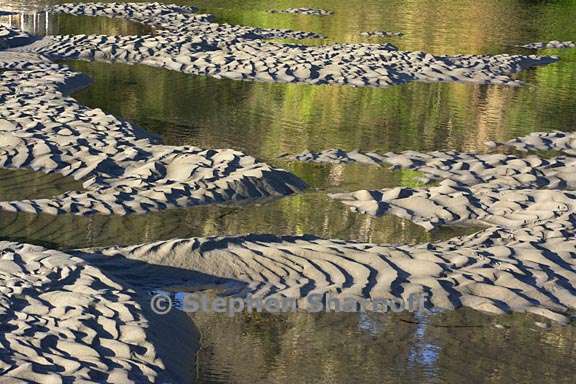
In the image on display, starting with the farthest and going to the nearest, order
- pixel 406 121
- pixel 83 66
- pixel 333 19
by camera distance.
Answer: pixel 333 19, pixel 83 66, pixel 406 121

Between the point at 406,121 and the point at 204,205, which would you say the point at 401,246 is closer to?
the point at 204,205

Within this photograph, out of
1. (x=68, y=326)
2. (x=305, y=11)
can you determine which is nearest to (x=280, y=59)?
(x=305, y=11)

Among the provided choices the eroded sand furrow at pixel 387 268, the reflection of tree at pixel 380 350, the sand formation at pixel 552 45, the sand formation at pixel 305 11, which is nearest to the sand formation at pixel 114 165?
the eroded sand furrow at pixel 387 268

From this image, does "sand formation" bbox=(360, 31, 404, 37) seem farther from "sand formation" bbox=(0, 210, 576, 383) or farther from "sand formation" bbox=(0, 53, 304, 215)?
"sand formation" bbox=(0, 210, 576, 383)

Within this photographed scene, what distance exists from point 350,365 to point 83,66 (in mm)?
9048

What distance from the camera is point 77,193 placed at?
7941 mm

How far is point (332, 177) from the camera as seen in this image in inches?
Result: 348

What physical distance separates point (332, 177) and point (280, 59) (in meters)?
5.57

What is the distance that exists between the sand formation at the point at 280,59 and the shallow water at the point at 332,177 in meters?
0.40

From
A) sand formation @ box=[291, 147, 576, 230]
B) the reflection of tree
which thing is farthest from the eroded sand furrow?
sand formation @ box=[291, 147, 576, 230]

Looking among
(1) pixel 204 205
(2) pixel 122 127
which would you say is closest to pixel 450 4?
(2) pixel 122 127

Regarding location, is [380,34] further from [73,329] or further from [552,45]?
[73,329]

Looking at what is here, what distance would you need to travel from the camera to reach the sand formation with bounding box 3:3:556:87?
44.3 feet

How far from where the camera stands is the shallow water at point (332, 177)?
17.8 feet
